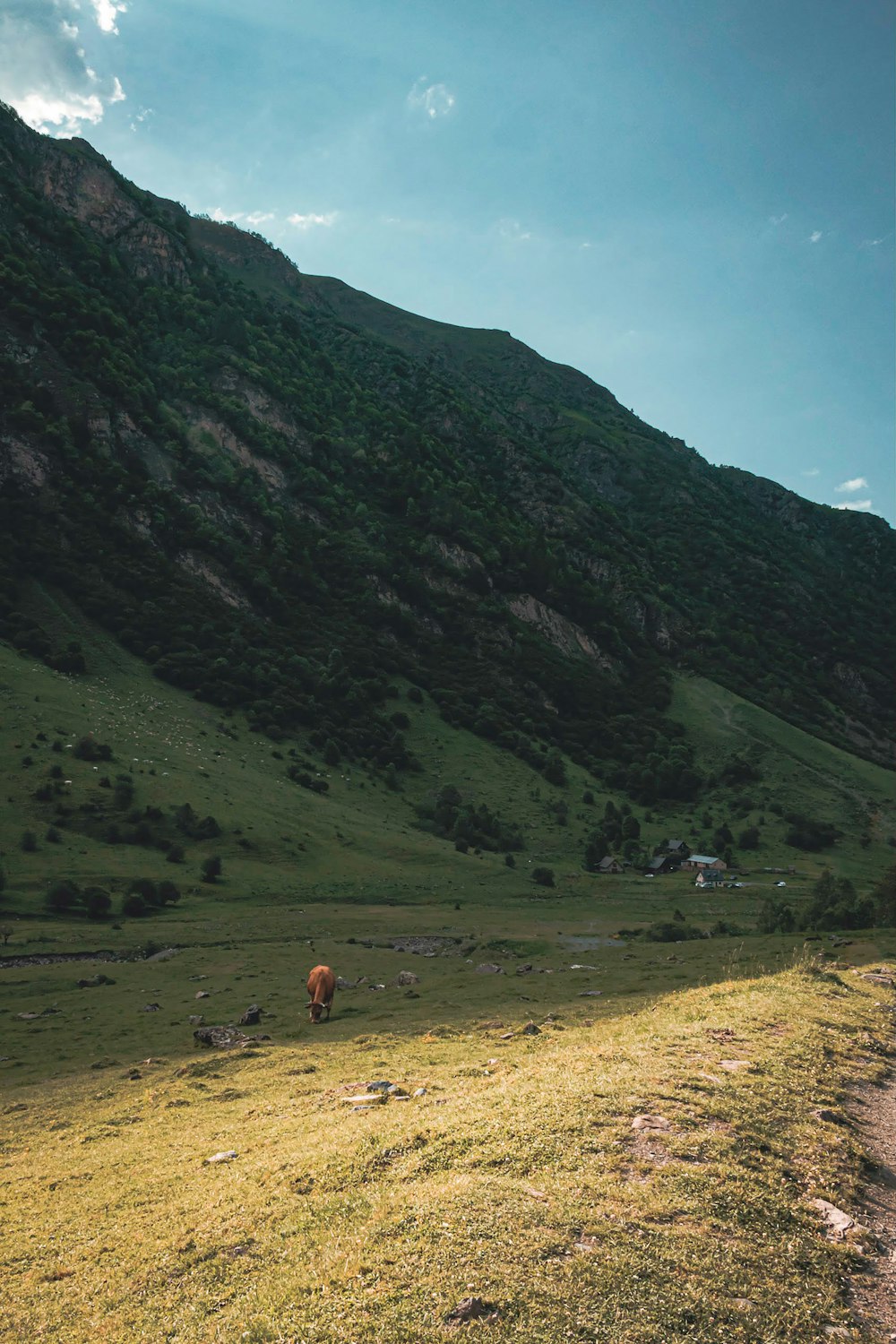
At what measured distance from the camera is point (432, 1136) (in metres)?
11.0

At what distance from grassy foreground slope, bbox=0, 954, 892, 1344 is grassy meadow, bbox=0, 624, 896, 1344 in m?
0.04

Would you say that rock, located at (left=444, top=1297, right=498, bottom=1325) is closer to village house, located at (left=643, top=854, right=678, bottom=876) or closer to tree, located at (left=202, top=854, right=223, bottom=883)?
tree, located at (left=202, top=854, right=223, bottom=883)

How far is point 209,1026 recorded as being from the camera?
27.5 m

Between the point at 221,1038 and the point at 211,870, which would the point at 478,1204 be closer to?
the point at 221,1038

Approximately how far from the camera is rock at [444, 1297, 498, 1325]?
686 cm

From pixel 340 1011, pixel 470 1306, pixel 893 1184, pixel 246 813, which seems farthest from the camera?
pixel 246 813

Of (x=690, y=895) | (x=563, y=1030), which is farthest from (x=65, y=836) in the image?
(x=690, y=895)

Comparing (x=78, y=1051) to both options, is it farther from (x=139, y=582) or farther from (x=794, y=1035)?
(x=139, y=582)

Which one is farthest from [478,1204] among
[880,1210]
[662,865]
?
[662,865]

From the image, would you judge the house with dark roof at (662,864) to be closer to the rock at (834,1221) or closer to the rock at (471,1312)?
the rock at (834,1221)

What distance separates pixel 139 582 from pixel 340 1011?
12505 cm

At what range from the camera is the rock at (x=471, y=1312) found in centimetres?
686

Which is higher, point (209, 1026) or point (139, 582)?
point (139, 582)

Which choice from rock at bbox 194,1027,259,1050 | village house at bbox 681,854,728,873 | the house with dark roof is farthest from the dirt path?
village house at bbox 681,854,728,873
